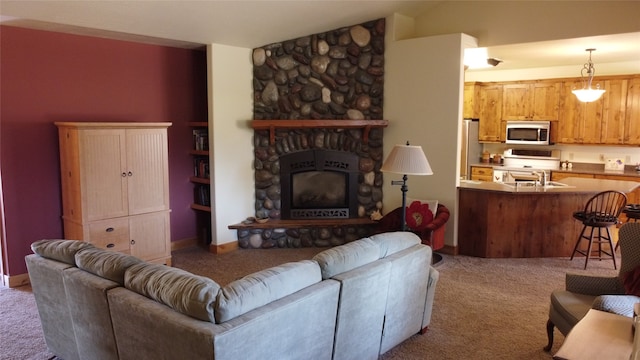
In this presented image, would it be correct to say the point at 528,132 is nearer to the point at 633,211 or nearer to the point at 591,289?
the point at 633,211

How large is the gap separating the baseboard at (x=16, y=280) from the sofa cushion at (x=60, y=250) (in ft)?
6.27

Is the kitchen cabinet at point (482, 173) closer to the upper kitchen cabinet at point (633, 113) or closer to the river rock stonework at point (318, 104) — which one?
the upper kitchen cabinet at point (633, 113)

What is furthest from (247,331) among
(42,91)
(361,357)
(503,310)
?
(42,91)

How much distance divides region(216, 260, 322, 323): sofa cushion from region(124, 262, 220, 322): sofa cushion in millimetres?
57

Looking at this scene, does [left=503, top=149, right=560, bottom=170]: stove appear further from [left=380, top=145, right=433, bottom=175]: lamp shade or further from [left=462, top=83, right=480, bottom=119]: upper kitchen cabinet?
[left=380, top=145, right=433, bottom=175]: lamp shade

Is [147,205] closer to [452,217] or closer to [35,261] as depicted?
[35,261]

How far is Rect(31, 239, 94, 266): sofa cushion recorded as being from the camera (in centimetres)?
292

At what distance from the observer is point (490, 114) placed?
8477 mm

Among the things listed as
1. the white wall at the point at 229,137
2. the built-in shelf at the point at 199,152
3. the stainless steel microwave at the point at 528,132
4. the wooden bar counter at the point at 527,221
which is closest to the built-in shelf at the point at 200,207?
the white wall at the point at 229,137

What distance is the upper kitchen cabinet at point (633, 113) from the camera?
706 cm

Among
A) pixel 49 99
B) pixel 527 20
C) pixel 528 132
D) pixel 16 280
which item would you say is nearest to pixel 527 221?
pixel 527 20

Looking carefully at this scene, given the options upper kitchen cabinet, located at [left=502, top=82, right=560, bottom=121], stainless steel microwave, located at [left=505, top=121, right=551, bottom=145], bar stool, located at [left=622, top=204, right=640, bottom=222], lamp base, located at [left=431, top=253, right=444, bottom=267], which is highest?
Answer: upper kitchen cabinet, located at [left=502, top=82, right=560, bottom=121]

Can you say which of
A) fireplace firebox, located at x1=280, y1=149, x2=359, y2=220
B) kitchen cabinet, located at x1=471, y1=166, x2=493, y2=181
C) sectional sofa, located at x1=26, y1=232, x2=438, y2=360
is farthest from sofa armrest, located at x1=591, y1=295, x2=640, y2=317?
kitchen cabinet, located at x1=471, y1=166, x2=493, y2=181

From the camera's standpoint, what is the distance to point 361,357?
9.66 ft
